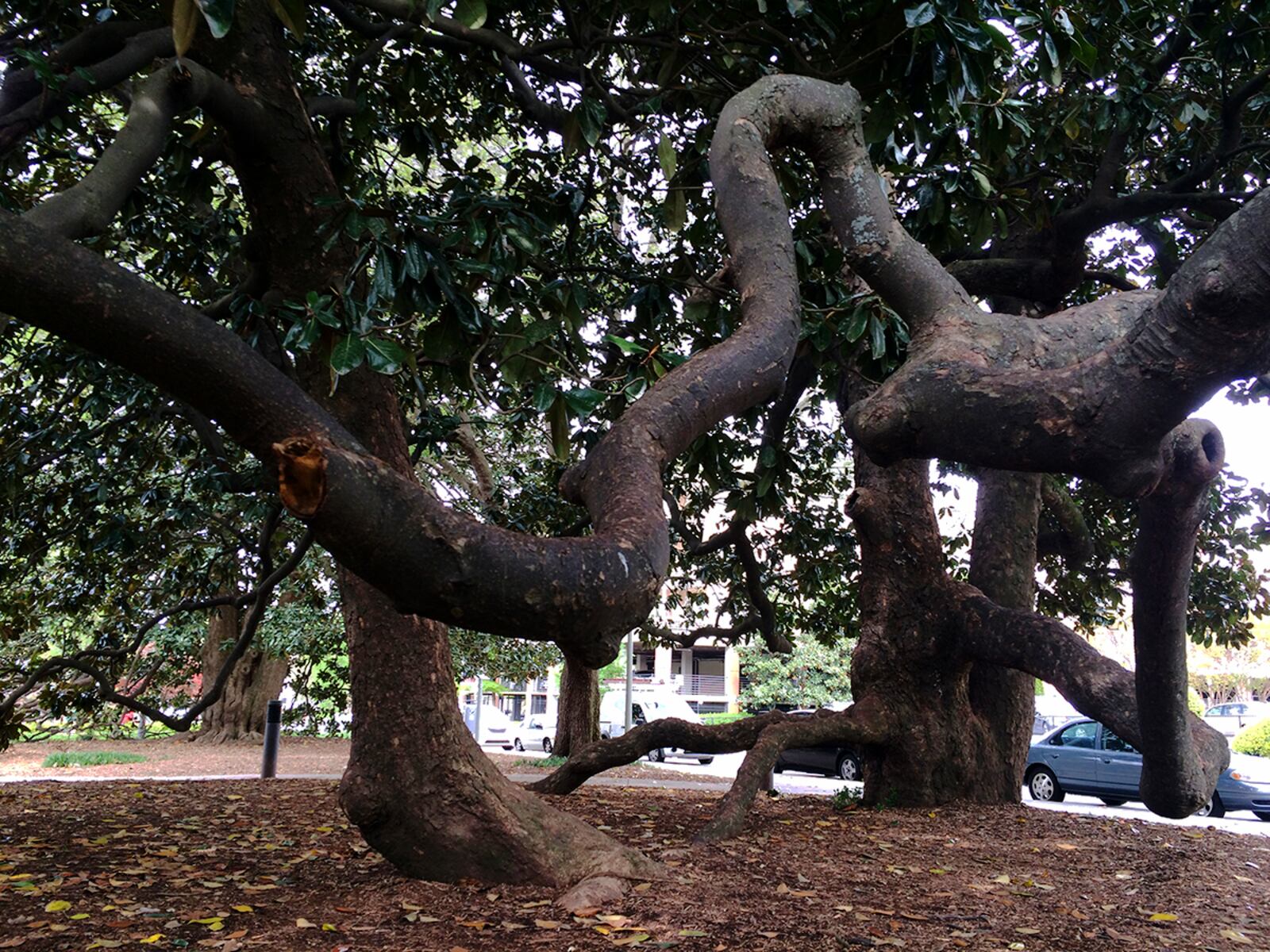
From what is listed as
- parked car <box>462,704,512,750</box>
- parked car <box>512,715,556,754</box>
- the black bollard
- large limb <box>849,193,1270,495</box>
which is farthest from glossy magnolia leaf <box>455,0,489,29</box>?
parked car <box>462,704,512,750</box>

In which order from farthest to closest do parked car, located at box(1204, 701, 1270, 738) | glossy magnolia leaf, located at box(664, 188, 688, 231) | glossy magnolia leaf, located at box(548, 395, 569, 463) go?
parked car, located at box(1204, 701, 1270, 738) → glossy magnolia leaf, located at box(664, 188, 688, 231) → glossy magnolia leaf, located at box(548, 395, 569, 463)

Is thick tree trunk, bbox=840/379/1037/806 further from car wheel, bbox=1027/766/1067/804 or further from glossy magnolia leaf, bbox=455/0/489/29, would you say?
car wheel, bbox=1027/766/1067/804

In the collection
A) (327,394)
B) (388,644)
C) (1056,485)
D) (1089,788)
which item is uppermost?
(1056,485)

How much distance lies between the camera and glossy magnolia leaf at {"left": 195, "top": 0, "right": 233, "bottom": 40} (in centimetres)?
228

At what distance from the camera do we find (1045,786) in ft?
52.5

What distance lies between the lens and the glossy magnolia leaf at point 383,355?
2.86 meters

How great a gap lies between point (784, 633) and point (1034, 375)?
11.1m

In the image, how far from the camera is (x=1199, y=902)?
4766mm

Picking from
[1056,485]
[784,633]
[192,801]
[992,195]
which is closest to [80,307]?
[992,195]

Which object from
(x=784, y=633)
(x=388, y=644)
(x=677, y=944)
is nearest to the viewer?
(x=677, y=944)

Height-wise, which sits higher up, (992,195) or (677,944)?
(992,195)

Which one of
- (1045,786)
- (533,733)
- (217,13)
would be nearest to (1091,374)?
(217,13)

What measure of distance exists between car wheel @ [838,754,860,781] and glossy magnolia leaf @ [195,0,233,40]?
1833cm

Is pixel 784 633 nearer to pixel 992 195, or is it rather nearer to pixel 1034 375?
pixel 992 195
